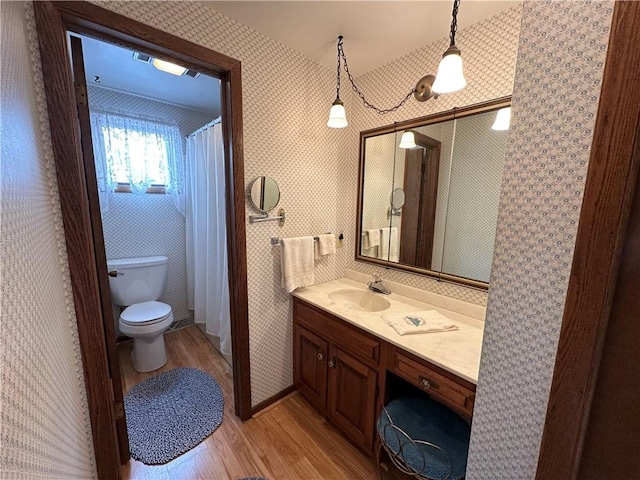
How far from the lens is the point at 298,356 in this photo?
1839 mm

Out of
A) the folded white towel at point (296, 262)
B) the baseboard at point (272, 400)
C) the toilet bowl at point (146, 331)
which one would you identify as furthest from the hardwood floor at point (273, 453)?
the folded white towel at point (296, 262)

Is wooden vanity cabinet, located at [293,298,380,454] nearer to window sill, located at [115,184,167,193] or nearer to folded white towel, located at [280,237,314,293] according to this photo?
folded white towel, located at [280,237,314,293]

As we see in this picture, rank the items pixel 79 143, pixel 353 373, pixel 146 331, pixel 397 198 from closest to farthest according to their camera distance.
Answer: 1. pixel 79 143
2. pixel 353 373
3. pixel 397 198
4. pixel 146 331

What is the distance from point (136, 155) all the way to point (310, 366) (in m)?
2.32

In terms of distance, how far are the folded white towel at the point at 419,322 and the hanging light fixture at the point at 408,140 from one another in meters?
1.02

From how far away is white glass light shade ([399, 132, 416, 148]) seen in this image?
1625 millimetres

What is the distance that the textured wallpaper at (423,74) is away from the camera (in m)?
1.24

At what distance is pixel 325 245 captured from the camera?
1.89m

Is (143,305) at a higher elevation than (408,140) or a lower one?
lower

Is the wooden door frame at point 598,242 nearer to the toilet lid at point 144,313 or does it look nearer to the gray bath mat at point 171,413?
the gray bath mat at point 171,413

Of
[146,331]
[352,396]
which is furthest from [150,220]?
[352,396]

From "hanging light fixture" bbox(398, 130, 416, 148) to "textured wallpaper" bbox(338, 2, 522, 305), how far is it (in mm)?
99

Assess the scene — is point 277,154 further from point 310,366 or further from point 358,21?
point 310,366

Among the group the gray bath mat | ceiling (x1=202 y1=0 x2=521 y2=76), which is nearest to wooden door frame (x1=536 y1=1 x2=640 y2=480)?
ceiling (x1=202 y1=0 x2=521 y2=76)
